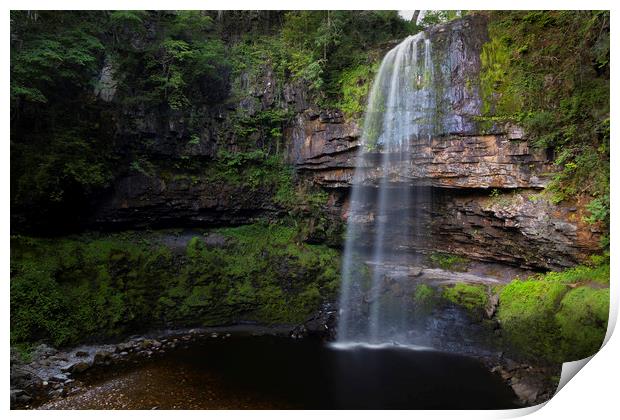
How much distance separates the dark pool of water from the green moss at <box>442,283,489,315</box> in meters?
1.01

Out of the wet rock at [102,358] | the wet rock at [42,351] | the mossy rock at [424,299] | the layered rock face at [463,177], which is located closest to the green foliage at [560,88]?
the layered rock face at [463,177]

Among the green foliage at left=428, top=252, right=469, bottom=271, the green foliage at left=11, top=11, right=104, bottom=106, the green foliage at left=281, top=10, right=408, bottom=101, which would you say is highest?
the green foliage at left=281, top=10, right=408, bottom=101

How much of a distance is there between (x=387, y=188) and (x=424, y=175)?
874 mm

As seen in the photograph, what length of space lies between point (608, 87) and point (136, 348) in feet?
28.3

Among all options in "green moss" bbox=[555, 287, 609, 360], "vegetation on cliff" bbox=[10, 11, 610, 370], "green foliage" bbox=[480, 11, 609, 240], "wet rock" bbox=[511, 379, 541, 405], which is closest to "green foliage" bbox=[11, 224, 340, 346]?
"vegetation on cliff" bbox=[10, 11, 610, 370]

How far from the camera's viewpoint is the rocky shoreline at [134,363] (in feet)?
16.1

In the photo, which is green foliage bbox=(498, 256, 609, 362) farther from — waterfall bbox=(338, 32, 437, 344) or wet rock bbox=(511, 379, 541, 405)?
waterfall bbox=(338, 32, 437, 344)

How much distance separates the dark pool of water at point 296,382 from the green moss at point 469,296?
1.01 metres

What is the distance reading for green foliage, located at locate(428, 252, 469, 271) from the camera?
25.8 feet

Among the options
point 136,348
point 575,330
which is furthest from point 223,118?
point 575,330

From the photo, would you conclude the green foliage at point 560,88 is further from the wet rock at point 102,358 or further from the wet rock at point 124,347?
the wet rock at point 102,358

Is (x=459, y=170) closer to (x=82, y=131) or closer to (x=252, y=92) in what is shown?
(x=252, y=92)

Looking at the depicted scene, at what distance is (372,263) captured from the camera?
8.58 m

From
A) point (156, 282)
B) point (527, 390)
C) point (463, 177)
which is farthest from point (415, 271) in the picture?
point (156, 282)
